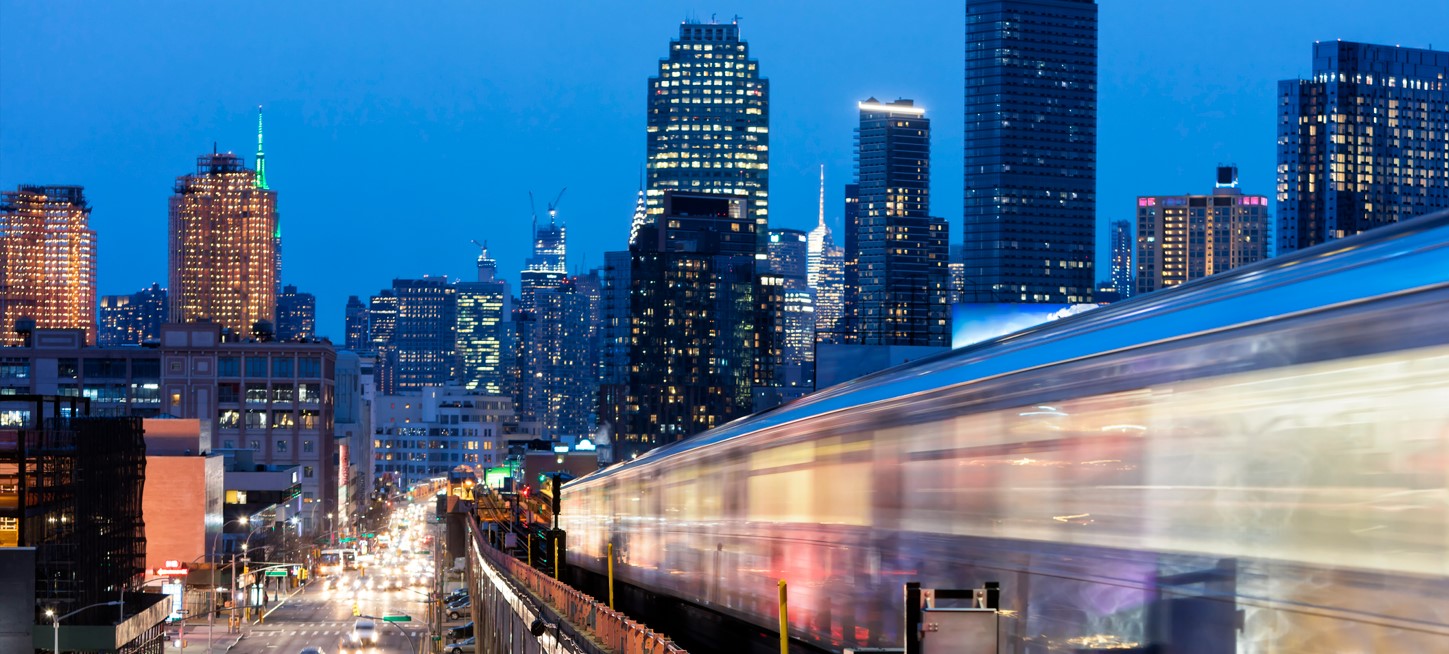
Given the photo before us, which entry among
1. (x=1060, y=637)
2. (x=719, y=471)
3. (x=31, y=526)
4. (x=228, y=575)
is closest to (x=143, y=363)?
(x=228, y=575)

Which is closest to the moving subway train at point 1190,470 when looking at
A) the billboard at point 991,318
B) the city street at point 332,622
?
the billboard at point 991,318

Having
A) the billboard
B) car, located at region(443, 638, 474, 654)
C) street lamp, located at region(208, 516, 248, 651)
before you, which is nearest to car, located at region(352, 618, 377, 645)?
car, located at region(443, 638, 474, 654)

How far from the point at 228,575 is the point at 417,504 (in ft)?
316

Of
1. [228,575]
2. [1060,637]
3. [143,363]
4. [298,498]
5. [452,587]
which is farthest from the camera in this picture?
[143,363]

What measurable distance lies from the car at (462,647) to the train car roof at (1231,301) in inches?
1739

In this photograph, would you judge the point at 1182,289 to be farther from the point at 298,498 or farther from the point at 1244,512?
the point at 298,498

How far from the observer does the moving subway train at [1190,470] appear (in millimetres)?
6747

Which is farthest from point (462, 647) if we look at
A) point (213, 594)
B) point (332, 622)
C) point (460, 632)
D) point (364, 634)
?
point (332, 622)

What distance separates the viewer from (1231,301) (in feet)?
27.6

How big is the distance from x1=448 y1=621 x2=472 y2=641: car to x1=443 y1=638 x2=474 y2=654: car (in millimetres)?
468

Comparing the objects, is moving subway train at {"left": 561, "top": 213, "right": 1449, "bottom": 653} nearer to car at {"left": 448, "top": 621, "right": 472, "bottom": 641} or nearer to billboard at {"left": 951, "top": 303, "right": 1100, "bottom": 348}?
billboard at {"left": 951, "top": 303, "right": 1100, "bottom": 348}

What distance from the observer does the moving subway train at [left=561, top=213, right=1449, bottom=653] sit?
6.75 metres

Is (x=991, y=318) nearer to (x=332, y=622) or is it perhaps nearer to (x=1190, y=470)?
(x=332, y=622)

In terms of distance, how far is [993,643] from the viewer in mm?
8047
